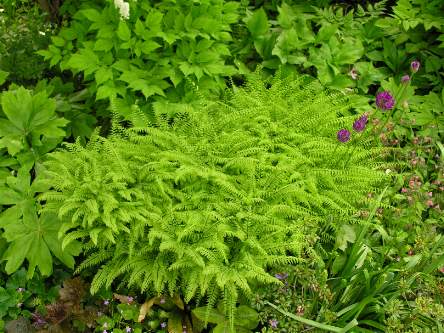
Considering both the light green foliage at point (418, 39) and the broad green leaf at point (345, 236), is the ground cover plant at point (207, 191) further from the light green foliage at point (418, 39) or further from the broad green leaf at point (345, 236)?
the light green foliage at point (418, 39)

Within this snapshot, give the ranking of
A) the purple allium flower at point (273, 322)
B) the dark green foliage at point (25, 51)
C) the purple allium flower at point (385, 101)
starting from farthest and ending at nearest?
the dark green foliage at point (25, 51) → the purple allium flower at point (385, 101) → the purple allium flower at point (273, 322)

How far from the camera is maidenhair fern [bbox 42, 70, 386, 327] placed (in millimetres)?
2566

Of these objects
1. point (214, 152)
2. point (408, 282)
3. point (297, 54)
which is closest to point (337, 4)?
point (297, 54)

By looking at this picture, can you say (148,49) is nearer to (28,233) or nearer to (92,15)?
(92,15)

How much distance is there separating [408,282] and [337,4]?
2959 millimetres

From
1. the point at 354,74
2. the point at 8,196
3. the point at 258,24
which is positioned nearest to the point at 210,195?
the point at 8,196

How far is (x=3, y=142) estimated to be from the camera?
2.99 metres

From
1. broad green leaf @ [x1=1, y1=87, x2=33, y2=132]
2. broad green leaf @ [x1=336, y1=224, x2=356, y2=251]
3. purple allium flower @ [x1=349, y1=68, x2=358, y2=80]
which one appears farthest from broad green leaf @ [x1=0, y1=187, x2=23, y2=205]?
purple allium flower @ [x1=349, y1=68, x2=358, y2=80]

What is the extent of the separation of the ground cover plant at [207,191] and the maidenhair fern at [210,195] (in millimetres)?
12

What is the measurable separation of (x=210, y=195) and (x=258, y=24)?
5.59 ft

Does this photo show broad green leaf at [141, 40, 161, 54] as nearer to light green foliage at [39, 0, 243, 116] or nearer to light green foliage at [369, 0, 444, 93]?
light green foliage at [39, 0, 243, 116]

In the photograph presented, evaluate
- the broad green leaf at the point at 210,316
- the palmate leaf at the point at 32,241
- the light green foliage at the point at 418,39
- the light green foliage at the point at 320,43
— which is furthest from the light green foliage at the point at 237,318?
the light green foliage at the point at 418,39

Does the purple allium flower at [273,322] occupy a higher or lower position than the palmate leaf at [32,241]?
lower

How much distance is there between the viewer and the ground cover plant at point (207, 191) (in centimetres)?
263
